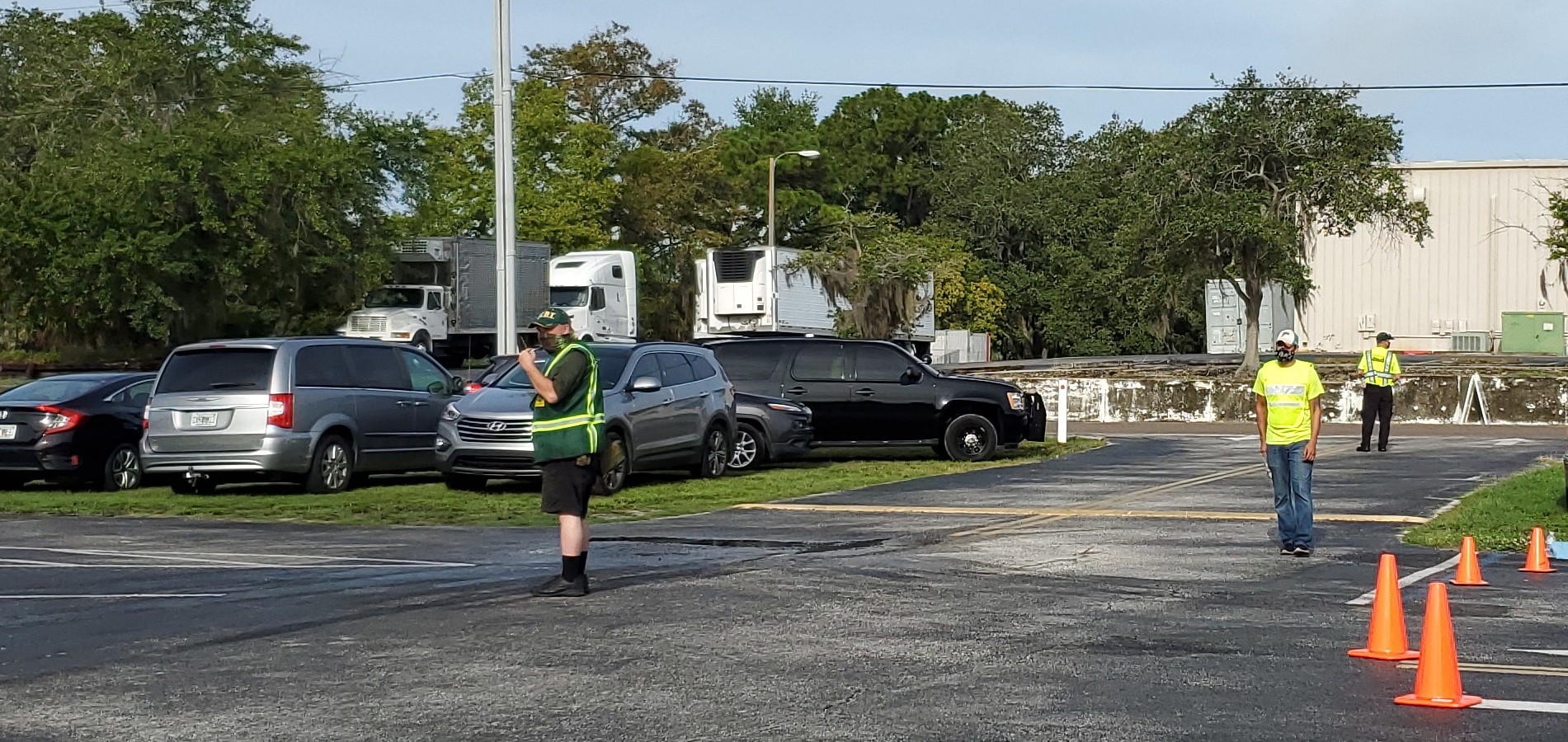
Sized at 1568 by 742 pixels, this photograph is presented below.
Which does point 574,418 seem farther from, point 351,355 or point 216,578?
point 351,355

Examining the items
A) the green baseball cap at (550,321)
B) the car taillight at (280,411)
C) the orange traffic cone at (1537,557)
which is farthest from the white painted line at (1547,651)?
the car taillight at (280,411)

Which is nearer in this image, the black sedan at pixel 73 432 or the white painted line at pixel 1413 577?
the white painted line at pixel 1413 577

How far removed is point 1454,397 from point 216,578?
27.3 metres

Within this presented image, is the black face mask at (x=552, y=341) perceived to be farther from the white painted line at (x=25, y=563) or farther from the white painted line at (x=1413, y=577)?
the white painted line at (x=1413, y=577)

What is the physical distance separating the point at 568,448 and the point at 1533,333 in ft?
175

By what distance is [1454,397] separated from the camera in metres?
34.2

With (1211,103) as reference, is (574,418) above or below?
below

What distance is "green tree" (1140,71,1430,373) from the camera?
138 ft

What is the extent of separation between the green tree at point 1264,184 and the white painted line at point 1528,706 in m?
35.7

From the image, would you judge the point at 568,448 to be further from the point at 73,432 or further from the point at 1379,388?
the point at 1379,388

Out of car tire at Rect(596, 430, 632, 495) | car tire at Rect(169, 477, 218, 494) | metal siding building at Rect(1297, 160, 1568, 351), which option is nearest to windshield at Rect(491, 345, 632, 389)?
car tire at Rect(596, 430, 632, 495)

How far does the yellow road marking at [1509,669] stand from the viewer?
26.0 feet

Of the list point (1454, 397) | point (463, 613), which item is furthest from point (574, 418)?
point (1454, 397)

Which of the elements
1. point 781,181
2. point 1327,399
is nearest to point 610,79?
point 781,181
